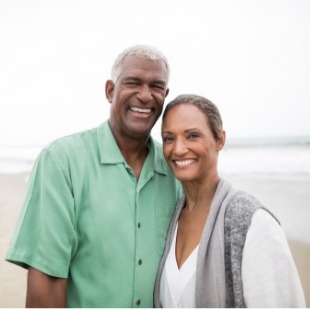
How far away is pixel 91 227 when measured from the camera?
2.16 m

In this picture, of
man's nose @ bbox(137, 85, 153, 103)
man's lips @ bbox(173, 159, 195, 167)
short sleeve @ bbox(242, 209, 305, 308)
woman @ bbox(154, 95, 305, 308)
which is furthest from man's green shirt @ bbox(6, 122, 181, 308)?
short sleeve @ bbox(242, 209, 305, 308)

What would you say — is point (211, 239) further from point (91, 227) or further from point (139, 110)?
point (139, 110)

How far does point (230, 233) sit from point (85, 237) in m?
0.94

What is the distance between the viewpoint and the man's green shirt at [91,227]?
2.02 m

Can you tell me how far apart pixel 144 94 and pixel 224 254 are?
133cm

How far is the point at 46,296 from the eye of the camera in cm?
199

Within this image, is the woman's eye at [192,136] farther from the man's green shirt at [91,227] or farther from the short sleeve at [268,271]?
the short sleeve at [268,271]

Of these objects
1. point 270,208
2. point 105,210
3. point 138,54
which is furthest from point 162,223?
point 270,208

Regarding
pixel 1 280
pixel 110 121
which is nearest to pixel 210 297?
pixel 110 121

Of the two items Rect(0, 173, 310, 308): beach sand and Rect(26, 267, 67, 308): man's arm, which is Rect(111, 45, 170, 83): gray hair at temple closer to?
Rect(26, 267, 67, 308): man's arm

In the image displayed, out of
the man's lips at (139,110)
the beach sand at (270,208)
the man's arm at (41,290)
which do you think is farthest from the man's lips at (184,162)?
the beach sand at (270,208)

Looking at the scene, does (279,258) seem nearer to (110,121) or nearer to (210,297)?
(210,297)

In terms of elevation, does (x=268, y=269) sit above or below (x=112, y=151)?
below

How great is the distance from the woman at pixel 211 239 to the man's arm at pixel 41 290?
2.21ft
